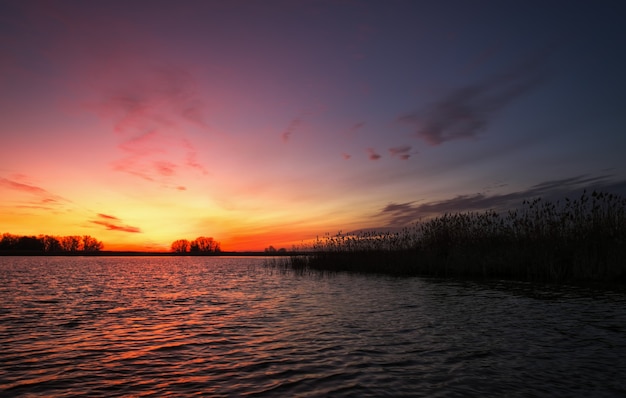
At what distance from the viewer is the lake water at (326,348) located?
23.7 feet

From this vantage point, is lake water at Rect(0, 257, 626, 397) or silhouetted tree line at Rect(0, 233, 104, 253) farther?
silhouetted tree line at Rect(0, 233, 104, 253)

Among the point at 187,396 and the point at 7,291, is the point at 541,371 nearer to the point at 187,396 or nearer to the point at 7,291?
the point at 187,396

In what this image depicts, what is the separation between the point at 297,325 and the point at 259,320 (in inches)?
76.4

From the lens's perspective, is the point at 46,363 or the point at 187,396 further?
the point at 46,363

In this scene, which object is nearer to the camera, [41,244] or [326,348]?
[326,348]

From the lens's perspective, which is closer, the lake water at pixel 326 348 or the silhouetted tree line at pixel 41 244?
the lake water at pixel 326 348

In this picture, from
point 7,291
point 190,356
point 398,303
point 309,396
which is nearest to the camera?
point 309,396

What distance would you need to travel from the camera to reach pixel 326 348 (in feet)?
32.8

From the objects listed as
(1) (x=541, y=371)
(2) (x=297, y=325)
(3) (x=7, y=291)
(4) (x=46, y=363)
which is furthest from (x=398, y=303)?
(3) (x=7, y=291)

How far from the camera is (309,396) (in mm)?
6648

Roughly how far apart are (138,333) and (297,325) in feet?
16.7

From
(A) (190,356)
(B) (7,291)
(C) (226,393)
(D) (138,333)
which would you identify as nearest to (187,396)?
(C) (226,393)

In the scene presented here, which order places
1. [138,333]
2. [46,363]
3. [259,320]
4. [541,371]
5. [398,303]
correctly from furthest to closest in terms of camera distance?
[398,303], [259,320], [138,333], [46,363], [541,371]

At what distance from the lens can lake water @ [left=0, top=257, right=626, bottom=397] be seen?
7.22 meters
